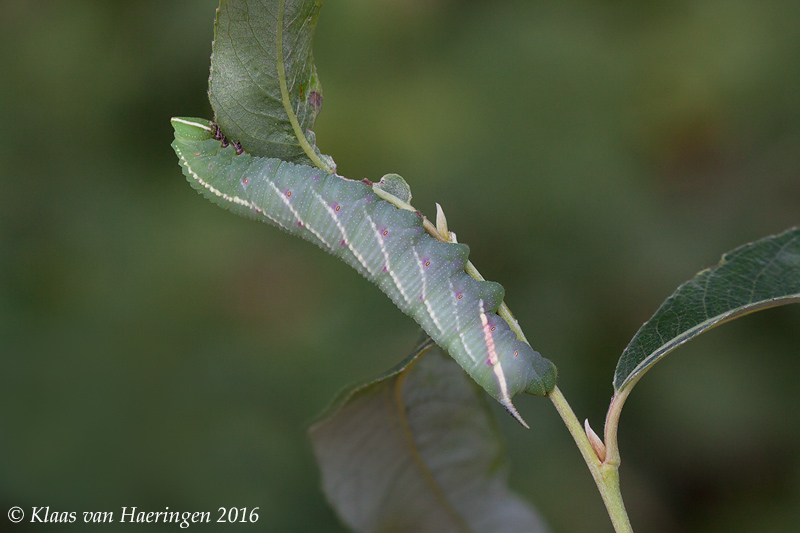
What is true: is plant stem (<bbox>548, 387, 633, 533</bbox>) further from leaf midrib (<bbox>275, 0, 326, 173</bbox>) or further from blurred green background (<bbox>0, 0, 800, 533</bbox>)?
blurred green background (<bbox>0, 0, 800, 533</bbox>)

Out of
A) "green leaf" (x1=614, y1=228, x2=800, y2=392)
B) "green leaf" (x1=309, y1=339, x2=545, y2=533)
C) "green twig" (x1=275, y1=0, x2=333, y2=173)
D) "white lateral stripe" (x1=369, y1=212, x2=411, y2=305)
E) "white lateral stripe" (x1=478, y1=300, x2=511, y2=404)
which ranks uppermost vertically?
"green twig" (x1=275, y1=0, x2=333, y2=173)

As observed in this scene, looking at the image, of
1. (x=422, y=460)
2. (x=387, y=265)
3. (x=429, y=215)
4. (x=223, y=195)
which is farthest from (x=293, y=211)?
(x=429, y=215)

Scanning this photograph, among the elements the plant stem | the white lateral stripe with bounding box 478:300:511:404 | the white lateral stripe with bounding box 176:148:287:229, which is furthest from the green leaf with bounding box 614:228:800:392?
the white lateral stripe with bounding box 176:148:287:229

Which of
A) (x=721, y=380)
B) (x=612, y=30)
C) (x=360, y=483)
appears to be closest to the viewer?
(x=360, y=483)

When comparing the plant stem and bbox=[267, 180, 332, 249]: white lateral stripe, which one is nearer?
the plant stem

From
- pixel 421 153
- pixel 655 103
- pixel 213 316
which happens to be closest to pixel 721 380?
pixel 655 103

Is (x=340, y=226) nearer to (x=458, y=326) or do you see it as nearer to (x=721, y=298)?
(x=458, y=326)

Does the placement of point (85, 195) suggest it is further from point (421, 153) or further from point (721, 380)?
point (721, 380)
